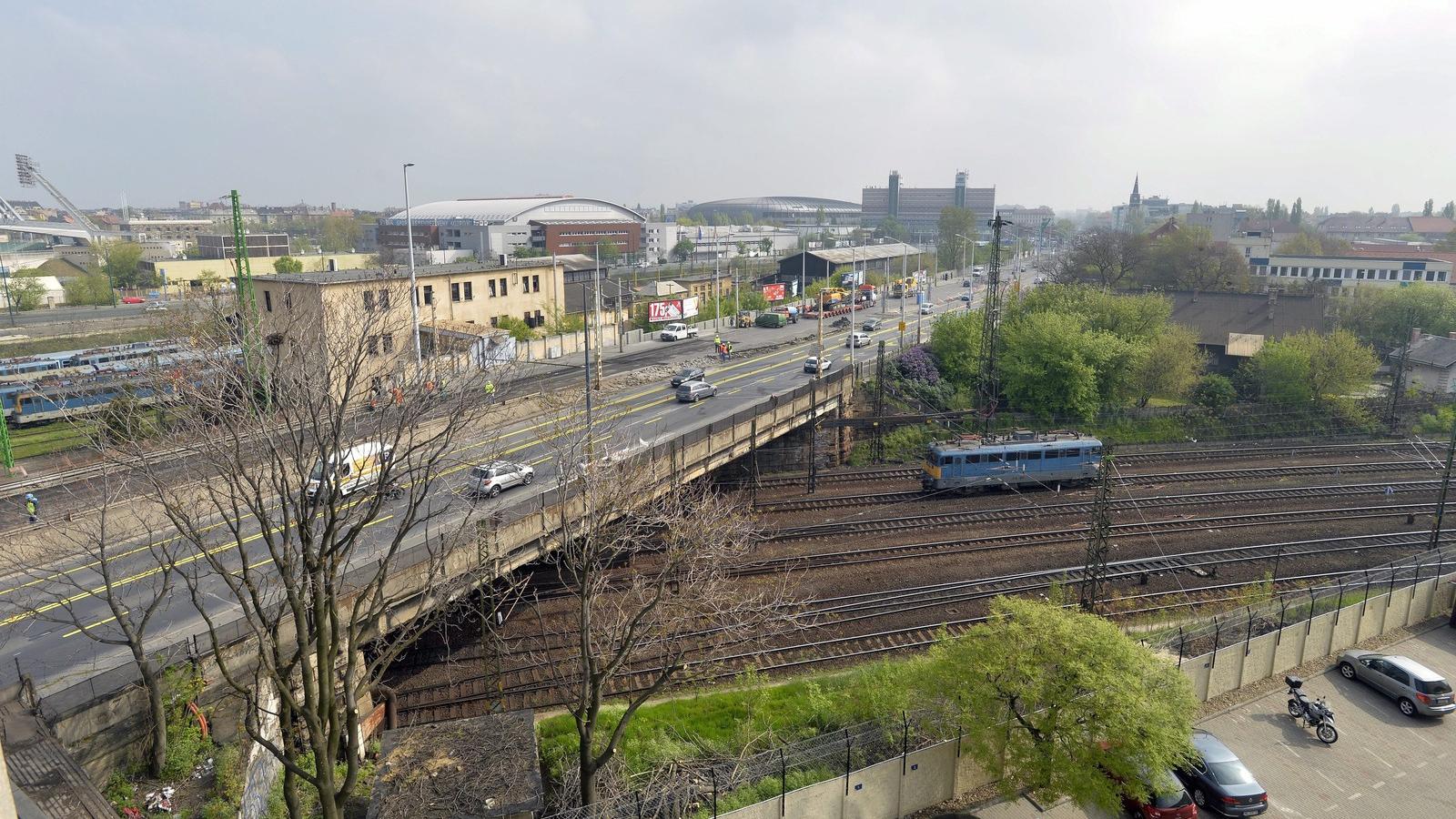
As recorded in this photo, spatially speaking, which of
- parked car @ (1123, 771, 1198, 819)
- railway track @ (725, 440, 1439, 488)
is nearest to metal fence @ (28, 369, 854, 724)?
parked car @ (1123, 771, 1198, 819)

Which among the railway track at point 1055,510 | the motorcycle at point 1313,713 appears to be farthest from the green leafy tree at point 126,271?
the motorcycle at point 1313,713

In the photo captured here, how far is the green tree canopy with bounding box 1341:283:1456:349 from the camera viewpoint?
58156 millimetres

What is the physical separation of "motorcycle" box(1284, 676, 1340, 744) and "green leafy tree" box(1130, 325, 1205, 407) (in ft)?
95.7

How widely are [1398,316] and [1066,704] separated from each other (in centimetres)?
6307

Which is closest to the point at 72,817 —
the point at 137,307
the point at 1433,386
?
the point at 1433,386

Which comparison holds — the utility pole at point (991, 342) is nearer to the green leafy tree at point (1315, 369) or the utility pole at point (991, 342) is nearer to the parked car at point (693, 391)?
the parked car at point (693, 391)

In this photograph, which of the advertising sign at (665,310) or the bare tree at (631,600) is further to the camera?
the advertising sign at (665,310)

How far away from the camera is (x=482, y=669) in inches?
795

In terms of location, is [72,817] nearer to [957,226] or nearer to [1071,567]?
[1071,567]

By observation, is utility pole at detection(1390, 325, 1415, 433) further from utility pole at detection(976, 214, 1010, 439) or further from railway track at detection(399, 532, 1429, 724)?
utility pole at detection(976, 214, 1010, 439)

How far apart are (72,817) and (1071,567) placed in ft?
84.6

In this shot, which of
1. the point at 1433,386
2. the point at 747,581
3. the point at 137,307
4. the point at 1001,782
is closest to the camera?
the point at 1001,782

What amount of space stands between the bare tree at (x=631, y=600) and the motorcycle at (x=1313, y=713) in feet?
37.5

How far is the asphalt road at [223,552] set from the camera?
15438 mm
